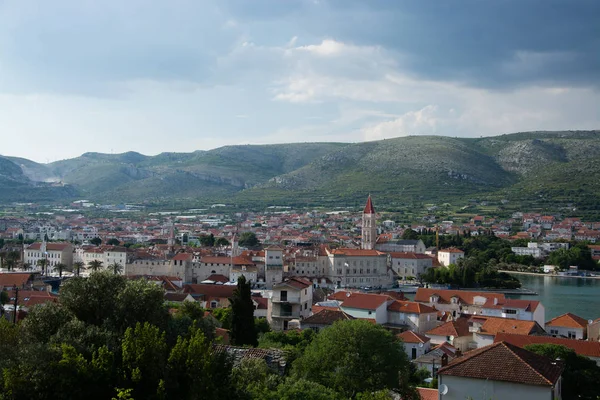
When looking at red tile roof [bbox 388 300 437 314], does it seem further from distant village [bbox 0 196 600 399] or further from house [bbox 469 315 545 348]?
house [bbox 469 315 545 348]

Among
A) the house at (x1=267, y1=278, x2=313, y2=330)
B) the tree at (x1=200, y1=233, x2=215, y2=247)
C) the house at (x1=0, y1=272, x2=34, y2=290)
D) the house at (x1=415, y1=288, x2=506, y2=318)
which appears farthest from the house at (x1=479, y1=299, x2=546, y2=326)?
the tree at (x1=200, y1=233, x2=215, y2=247)

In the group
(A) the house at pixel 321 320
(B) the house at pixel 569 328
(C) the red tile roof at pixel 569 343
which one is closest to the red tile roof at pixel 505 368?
(C) the red tile roof at pixel 569 343

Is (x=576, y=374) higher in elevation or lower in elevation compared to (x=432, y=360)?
higher

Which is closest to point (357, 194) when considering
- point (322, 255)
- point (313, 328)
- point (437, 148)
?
point (437, 148)

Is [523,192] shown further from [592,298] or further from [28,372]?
[28,372]

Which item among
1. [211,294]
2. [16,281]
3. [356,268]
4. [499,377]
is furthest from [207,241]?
[499,377]

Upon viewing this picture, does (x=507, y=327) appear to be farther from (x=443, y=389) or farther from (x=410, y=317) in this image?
(x=443, y=389)
